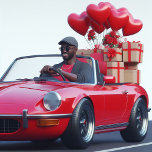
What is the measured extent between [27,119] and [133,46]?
579 cm

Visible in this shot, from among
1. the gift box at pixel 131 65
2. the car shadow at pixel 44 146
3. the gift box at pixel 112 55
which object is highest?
the gift box at pixel 112 55

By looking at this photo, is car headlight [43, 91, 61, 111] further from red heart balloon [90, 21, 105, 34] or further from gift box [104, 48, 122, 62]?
red heart balloon [90, 21, 105, 34]

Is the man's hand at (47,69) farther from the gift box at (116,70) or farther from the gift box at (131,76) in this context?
the gift box at (131,76)

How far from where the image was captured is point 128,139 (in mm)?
9555

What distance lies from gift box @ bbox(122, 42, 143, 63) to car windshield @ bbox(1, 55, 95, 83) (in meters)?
3.45

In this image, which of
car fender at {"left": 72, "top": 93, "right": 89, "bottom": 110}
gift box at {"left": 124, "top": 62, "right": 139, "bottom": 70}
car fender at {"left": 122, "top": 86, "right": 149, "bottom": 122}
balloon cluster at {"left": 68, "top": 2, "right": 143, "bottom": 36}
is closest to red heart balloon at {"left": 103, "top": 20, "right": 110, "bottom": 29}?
balloon cluster at {"left": 68, "top": 2, "right": 143, "bottom": 36}

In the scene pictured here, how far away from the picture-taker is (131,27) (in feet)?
46.4

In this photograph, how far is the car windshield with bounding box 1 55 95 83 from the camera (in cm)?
859

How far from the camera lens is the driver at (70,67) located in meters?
8.39

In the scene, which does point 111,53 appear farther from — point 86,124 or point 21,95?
point 21,95

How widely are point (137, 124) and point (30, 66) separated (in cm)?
219

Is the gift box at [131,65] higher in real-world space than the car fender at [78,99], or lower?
lower

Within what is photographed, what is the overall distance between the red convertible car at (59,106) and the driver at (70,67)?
10 centimetres

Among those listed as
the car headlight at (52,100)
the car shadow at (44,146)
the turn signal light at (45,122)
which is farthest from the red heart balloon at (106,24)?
the turn signal light at (45,122)
